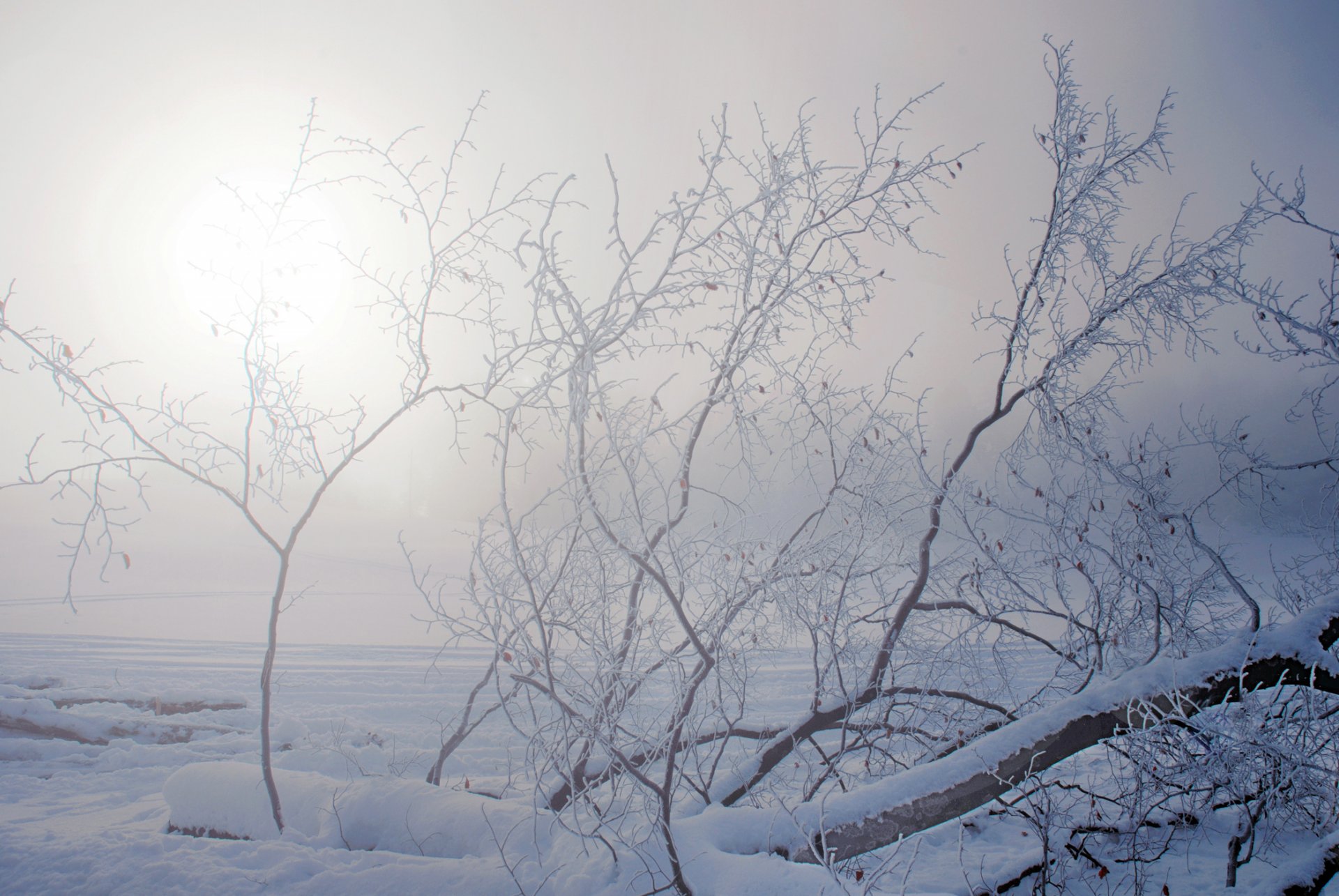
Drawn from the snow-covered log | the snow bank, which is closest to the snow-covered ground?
the snow bank

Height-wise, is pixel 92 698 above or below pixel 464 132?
below

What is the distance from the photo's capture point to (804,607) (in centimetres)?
447

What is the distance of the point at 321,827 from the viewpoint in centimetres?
361

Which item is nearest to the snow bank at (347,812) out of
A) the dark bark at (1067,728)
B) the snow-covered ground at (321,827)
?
the snow-covered ground at (321,827)

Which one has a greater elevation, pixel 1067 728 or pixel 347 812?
pixel 1067 728

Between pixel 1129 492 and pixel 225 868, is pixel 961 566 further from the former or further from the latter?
pixel 225 868

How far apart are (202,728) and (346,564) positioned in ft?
97.6

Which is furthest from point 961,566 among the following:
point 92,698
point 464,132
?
point 92,698

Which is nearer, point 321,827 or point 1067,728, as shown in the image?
point 1067,728

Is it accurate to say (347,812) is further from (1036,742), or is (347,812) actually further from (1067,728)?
(1067,728)

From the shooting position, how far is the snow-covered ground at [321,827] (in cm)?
302

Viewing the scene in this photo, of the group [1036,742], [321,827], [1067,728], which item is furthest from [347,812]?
[1067,728]

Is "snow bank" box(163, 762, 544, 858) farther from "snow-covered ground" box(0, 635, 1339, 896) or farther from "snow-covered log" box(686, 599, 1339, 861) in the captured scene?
"snow-covered log" box(686, 599, 1339, 861)

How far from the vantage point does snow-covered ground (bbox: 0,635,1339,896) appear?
3018 mm
